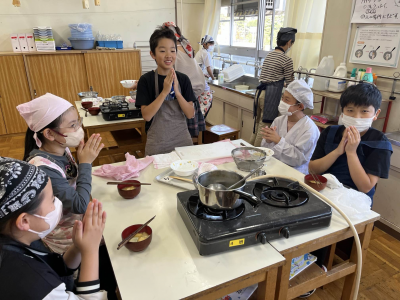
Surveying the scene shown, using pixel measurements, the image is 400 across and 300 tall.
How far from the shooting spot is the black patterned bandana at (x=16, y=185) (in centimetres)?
70

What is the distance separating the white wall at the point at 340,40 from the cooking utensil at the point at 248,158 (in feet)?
4.19

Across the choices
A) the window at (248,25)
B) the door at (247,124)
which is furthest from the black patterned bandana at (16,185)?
the window at (248,25)

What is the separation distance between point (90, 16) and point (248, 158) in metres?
4.27

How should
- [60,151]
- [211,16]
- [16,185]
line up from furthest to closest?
[211,16]
[60,151]
[16,185]

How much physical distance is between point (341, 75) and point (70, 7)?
13.8ft

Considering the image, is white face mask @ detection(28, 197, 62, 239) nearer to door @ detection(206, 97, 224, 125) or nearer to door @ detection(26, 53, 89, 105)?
door @ detection(206, 97, 224, 125)

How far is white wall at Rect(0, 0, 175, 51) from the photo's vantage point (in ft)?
14.0

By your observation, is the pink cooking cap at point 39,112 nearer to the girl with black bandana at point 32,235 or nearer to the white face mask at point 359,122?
the girl with black bandana at point 32,235

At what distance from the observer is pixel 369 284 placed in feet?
5.56

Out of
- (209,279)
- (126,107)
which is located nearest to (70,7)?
(126,107)

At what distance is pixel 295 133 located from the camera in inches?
75.3

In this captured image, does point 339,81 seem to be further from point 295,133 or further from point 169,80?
point 169,80

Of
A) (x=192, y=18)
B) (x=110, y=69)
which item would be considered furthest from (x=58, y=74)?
(x=192, y=18)

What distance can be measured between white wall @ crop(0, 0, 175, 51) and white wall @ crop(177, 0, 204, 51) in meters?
0.22
